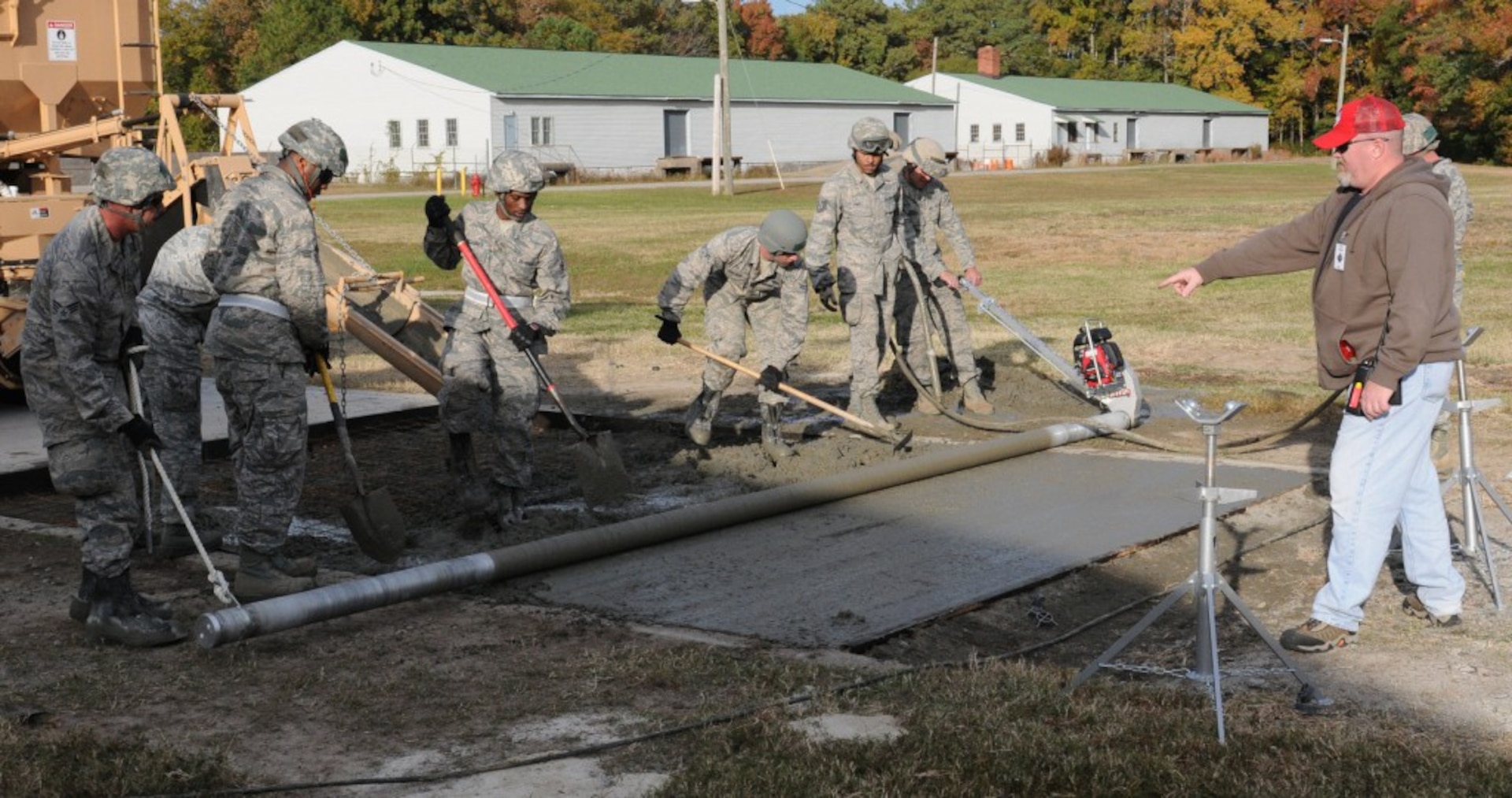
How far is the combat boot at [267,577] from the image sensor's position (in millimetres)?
7258

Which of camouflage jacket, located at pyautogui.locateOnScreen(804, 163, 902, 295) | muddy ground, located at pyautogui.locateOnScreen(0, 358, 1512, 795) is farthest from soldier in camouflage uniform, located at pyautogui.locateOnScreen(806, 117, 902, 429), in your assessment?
muddy ground, located at pyautogui.locateOnScreen(0, 358, 1512, 795)

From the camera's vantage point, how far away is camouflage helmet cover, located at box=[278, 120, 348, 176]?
7.33 meters

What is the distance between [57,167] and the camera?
13594mm

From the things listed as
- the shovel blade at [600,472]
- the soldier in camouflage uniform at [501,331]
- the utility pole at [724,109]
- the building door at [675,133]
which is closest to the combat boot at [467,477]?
the soldier in camouflage uniform at [501,331]

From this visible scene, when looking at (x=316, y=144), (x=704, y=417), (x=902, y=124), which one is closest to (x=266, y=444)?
(x=316, y=144)

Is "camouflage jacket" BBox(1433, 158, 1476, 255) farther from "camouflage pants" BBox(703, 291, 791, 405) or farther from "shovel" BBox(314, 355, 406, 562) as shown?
"shovel" BBox(314, 355, 406, 562)

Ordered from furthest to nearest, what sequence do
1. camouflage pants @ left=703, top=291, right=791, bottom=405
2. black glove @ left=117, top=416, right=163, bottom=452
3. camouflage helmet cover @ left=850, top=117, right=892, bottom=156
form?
camouflage helmet cover @ left=850, top=117, right=892, bottom=156 < camouflage pants @ left=703, top=291, right=791, bottom=405 < black glove @ left=117, top=416, right=163, bottom=452

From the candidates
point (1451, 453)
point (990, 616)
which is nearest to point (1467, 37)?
point (1451, 453)

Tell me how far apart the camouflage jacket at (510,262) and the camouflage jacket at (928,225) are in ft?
13.7

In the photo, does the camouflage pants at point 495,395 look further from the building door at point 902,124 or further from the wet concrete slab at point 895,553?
the building door at point 902,124

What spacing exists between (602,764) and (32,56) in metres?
10.2

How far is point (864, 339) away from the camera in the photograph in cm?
1148

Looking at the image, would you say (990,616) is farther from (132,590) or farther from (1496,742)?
(132,590)

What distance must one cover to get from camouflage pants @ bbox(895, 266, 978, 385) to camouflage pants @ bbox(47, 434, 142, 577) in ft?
22.3
